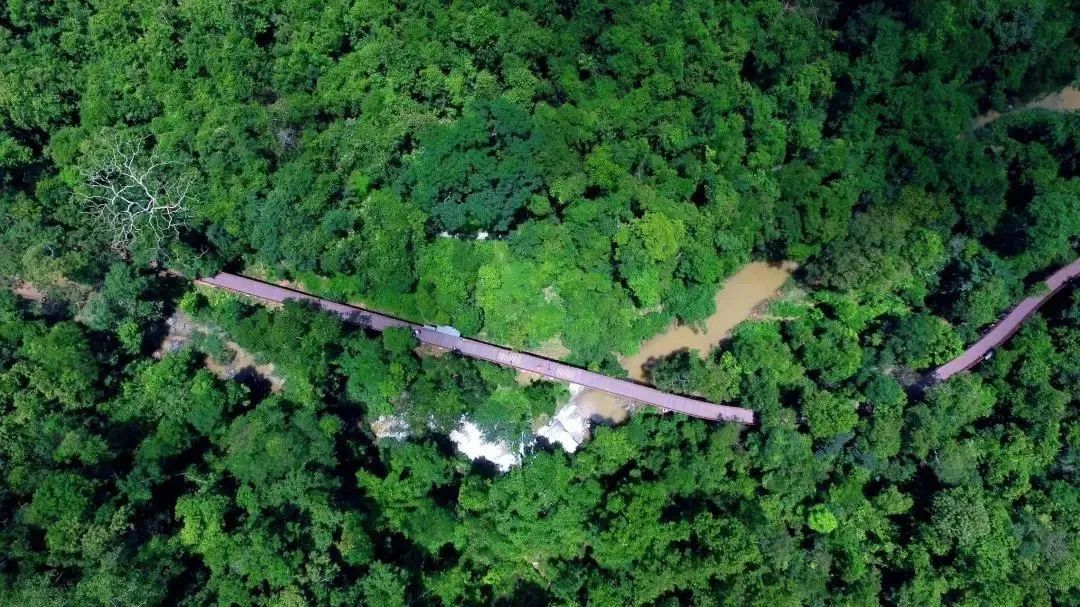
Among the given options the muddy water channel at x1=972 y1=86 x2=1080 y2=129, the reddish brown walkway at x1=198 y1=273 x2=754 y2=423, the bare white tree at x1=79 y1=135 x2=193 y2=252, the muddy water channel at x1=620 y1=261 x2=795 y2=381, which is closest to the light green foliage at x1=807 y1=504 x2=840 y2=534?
the reddish brown walkway at x1=198 y1=273 x2=754 y2=423

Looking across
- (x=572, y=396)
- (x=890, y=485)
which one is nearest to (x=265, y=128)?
(x=572, y=396)

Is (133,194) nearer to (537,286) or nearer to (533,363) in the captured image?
(537,286)

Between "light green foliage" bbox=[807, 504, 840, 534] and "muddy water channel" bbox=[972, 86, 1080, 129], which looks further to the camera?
"muddy water channel" bbox=[972, 86, 1080, 129]

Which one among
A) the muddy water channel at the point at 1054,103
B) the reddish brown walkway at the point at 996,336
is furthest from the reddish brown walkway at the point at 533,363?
the muddy water channel at the point at 1054,103

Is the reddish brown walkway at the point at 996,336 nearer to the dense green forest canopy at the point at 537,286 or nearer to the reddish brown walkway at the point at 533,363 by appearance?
the dense green forest canopy at the point at 537,286

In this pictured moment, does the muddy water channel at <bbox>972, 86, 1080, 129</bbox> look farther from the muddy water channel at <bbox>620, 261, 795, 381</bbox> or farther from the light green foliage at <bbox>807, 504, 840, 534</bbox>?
the light green foliage at <bbox>807, 504, 840, 534</bbox>
